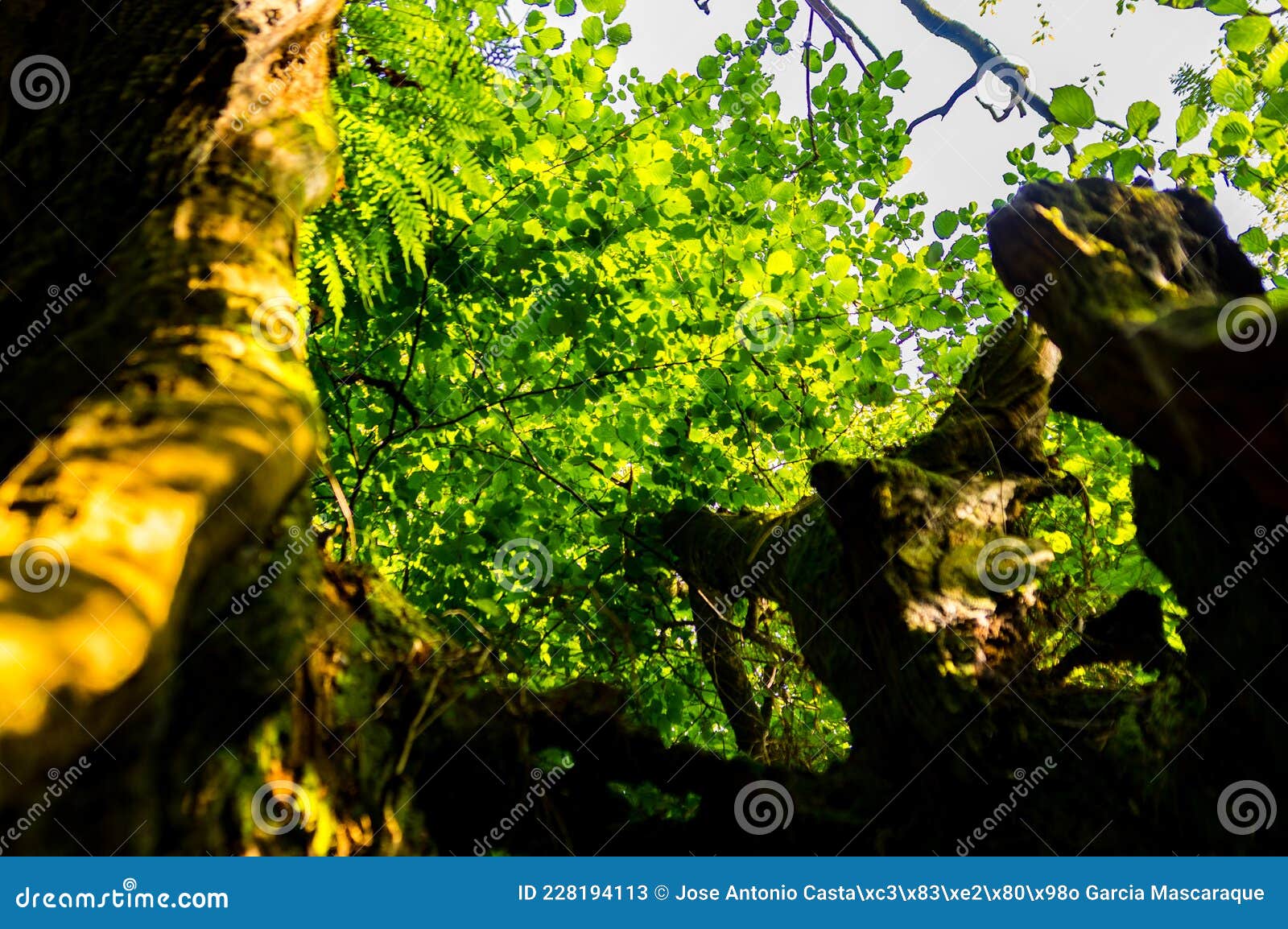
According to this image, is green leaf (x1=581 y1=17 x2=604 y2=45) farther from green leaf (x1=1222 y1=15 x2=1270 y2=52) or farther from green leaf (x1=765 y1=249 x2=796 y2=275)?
green leaf (x1=1222 y1=15 x2=1270 y2=52)

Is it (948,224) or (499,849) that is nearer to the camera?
(499,849)

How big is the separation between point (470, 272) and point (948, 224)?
9.10 ft

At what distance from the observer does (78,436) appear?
1.35 m

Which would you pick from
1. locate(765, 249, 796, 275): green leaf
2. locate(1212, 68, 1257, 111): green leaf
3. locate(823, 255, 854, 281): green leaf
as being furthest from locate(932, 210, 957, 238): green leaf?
locate(1212, 68, 1257, 111): green leaf

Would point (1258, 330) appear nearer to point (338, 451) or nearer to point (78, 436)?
point (78, 436)

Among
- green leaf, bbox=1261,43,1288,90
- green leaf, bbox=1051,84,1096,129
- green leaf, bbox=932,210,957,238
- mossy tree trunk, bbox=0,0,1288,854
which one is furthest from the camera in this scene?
green leaf, bbox=932,210,957,238

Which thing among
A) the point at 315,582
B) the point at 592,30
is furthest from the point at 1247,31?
the point at 592,30

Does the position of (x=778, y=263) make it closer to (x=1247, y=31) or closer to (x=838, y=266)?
(x=838, y=266)

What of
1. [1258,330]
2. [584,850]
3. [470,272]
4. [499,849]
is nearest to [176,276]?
[499,849]

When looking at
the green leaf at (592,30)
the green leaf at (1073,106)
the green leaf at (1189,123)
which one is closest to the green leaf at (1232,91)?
the green leaf at (1189,123)

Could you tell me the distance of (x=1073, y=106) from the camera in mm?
2416

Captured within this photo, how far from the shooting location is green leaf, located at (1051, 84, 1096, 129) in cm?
240

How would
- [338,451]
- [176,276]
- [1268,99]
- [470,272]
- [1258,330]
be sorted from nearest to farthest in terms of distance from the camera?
1. [1258,330]
2. [176,276]
3. [1268,99]
4. [470,272]
5. [338,451]

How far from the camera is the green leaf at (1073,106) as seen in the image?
240 cm
